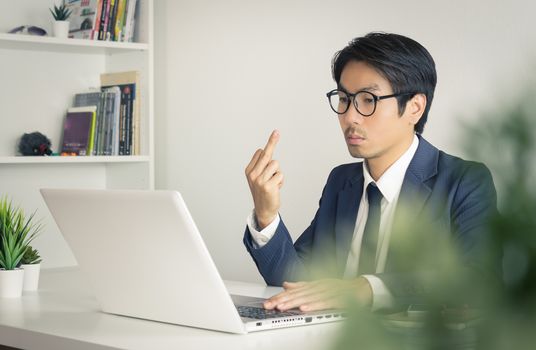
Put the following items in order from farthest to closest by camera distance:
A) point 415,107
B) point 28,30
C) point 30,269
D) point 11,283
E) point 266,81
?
point 266,81
point 28,30
point 415,107
point 30,269
point 11,283

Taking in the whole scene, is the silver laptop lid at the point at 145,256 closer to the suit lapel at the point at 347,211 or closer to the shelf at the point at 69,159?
the suit lapel at the point at 347,211

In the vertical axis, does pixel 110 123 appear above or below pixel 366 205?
above

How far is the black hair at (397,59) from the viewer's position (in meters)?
2.20

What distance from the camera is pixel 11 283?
2.04 meters

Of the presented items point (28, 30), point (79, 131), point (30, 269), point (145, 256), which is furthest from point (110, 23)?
point (145, 256)

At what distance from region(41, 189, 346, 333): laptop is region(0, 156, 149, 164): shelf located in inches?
70.2

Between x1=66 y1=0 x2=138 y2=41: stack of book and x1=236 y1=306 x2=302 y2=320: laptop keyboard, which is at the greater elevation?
x1=66 y1=0 x2=138 y2=41: stack of book

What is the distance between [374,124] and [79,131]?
1.88 meters

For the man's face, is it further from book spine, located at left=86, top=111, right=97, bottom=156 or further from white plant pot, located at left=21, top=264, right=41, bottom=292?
book spine, located at left=86, top=111, right=97, bottom=156

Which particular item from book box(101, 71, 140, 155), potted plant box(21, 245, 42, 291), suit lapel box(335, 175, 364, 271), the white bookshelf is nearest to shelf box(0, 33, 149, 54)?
the white bookshelf

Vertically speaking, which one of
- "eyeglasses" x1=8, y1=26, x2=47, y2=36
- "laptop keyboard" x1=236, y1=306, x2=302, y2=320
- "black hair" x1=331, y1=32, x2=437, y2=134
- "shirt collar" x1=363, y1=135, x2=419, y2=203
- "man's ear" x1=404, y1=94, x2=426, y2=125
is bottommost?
"laptop keyboard" x1=236, y1=306, x2=302, y2=320

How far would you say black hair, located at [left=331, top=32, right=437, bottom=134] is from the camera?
2197mm

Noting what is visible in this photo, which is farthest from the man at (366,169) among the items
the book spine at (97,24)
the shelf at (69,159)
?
the book spine at (97,24)

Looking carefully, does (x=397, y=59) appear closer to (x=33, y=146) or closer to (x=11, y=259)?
(x=11, y=259)
